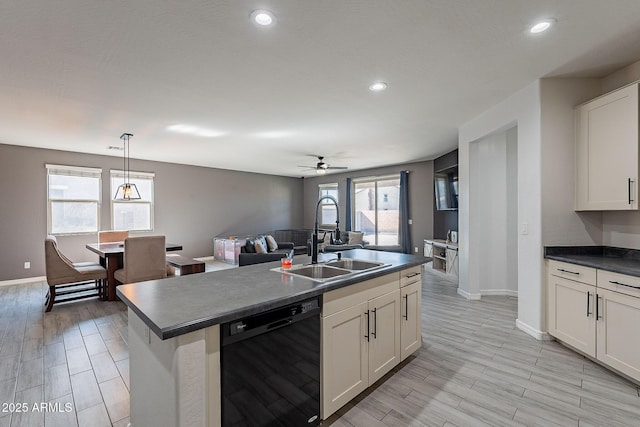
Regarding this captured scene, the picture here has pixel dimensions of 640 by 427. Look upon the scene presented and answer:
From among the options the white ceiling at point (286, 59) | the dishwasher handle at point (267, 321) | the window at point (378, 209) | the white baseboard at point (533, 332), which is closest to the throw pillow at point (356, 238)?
the window at point (378, 209)

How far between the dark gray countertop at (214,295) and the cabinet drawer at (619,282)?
1.79 metres

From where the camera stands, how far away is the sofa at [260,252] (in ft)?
13.6

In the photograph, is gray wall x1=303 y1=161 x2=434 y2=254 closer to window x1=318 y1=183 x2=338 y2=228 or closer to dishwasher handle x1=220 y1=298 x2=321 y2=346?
window x1=318 y1=183 x2=338 y2=228

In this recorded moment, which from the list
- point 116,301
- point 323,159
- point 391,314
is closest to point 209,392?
point 391,314

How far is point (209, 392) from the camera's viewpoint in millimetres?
1239

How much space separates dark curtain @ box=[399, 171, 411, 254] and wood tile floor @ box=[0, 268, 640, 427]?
4.31m

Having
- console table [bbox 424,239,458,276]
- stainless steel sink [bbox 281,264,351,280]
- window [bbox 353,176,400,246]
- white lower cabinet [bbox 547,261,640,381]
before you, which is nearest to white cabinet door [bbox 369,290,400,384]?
stainless steel sink [bbox 281,264,351,280]

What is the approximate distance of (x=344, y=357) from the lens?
1857mm

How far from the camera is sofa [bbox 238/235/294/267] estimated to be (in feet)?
13.6

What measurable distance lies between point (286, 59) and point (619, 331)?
3.47 metres

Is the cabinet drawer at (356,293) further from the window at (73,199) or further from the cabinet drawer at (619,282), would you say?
the window at (73,199)

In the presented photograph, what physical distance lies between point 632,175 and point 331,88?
9.35ft

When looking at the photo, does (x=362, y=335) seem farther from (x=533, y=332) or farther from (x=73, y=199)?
(x=73, y=199)

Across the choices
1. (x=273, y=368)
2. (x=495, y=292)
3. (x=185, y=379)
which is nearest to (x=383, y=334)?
(x=273, y=368)
